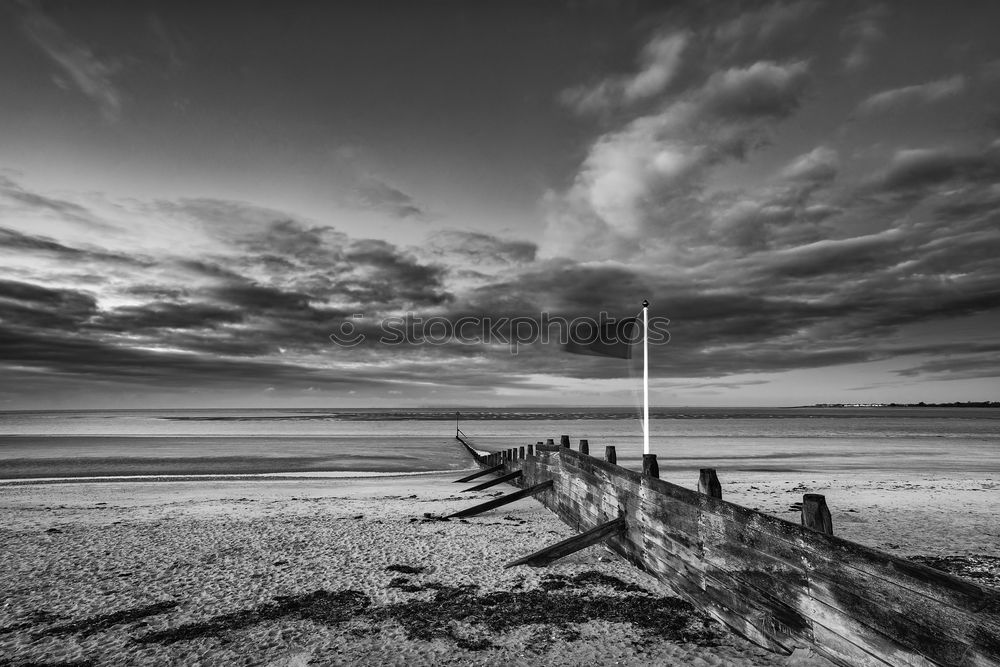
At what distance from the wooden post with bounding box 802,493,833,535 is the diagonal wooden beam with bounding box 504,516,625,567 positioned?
333cm

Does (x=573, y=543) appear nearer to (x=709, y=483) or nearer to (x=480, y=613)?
(x=480, y=613)

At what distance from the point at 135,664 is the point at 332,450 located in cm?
2612

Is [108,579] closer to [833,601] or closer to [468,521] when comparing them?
[468,521]

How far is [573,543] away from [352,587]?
284 cm

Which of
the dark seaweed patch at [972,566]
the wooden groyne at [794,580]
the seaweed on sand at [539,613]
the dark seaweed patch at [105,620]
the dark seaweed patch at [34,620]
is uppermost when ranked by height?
the wooden groyne at [794,580]

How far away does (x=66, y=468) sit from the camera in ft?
69.9

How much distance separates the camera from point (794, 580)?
4102mm

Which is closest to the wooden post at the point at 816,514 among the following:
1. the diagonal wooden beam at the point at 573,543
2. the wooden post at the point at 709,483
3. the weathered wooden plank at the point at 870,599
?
the weathered wooden plank at the point at 870,599

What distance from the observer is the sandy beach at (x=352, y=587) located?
190 inches

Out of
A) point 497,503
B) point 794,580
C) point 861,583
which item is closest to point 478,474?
point 497,503

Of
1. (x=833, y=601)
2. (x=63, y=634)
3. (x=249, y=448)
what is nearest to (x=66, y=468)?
(x=249, y=448)

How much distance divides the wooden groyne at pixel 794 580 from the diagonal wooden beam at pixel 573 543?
1 centimetres

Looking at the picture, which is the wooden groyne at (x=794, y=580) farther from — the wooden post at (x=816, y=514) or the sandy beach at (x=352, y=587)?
the sandy beach at (x=352, y=587)

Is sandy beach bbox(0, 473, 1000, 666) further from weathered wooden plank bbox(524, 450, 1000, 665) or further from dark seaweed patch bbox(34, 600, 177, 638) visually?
weathered wooden plank bbox(524, 450, 1000, 665)
